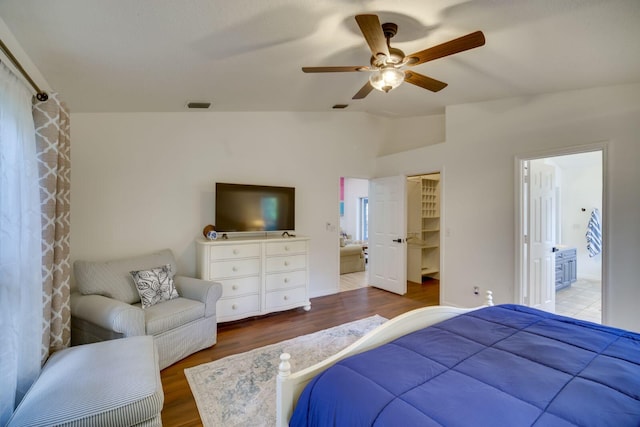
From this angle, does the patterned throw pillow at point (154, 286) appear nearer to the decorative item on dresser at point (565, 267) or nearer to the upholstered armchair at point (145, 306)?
the upholstered armchair at point (145, 306)

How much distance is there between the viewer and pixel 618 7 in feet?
5.59

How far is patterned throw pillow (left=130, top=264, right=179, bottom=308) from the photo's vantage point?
274 centimetres

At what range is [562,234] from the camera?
594 cm

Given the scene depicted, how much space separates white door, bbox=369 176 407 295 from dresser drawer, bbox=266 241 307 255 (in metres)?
1.68

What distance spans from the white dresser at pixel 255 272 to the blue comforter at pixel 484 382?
7.71 ft

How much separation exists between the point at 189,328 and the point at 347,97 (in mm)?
3181

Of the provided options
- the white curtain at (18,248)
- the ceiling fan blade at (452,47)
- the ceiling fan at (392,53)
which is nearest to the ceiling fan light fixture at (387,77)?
the ceiling fan at (392,53)

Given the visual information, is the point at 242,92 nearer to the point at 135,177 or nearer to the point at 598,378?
the point at 135,177

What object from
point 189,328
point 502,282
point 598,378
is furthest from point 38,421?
point 502,282

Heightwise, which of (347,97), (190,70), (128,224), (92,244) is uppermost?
(347,97)

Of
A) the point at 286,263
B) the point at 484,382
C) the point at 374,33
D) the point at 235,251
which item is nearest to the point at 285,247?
the point at 286,263

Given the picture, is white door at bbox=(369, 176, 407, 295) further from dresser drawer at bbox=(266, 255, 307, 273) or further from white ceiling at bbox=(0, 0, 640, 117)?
white ceiling at bbox=(0, 0, 640, 117)

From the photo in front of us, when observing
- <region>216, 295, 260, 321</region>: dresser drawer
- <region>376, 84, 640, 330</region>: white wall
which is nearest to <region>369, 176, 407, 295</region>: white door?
<region>376, 84, 640, 330</region>: white wall

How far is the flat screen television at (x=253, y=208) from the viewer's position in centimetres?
366
